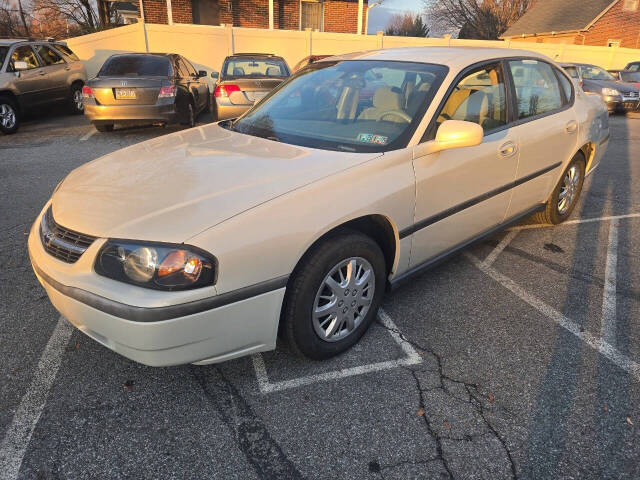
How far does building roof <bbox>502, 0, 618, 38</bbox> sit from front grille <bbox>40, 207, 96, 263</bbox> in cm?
3954

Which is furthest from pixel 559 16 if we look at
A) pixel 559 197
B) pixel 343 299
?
pixel 343 299

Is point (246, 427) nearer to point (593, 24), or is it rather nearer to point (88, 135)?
point (88, 135)

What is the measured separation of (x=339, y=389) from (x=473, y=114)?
6.86 ft

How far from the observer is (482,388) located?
2484 millimetres

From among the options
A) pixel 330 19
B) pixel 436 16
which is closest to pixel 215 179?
pixel 330 19

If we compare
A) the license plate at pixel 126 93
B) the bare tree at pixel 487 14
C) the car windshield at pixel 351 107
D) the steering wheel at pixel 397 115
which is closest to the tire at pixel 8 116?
the license plate at pixel 126 93

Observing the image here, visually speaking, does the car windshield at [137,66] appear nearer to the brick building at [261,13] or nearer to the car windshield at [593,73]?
the brick building at [261,13]

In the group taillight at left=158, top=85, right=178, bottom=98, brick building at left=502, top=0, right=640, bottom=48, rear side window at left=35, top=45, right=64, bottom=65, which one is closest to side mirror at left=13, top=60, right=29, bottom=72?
rear side window at left=35, top=45, right=64, bottom=65

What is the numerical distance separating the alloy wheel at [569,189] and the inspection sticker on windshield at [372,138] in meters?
2.49

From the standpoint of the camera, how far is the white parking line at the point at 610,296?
298cm

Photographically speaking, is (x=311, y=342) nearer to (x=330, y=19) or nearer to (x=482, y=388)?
(x=482, y=388)

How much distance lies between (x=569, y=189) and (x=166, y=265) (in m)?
4.13

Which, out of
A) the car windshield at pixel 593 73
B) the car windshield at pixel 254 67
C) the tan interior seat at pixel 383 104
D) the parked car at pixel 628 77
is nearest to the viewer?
the tan interior seat at pixel 383 104

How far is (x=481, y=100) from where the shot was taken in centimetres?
336
